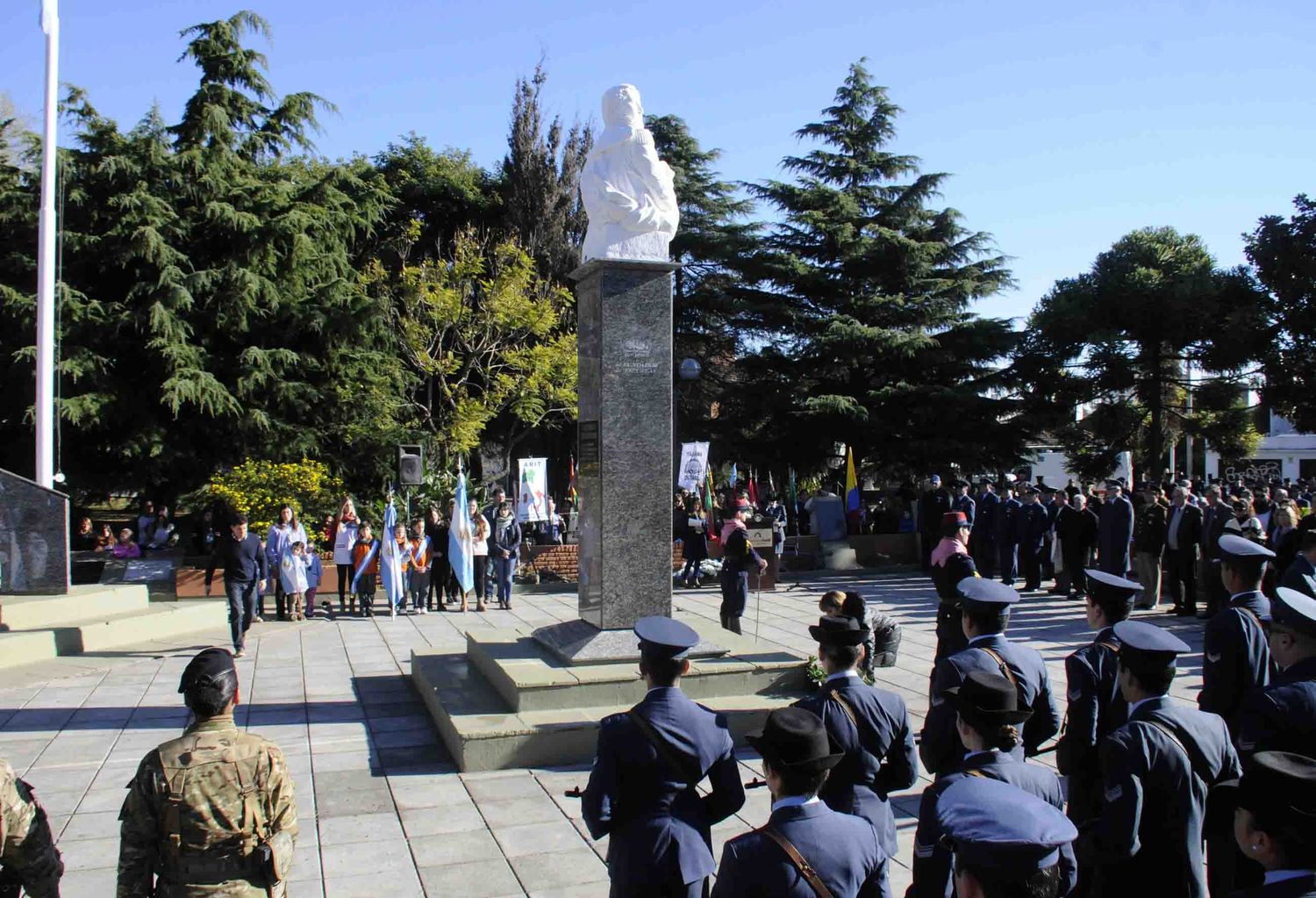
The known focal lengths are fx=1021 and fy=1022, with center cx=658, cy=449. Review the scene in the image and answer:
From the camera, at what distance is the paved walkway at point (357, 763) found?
6.07 m

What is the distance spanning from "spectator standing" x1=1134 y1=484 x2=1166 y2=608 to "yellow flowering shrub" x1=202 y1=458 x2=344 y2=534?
15.6m

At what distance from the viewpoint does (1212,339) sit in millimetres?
28188

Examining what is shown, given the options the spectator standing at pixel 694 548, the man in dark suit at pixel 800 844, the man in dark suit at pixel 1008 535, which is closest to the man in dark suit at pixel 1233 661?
the man in dark suit at pixel 800 844

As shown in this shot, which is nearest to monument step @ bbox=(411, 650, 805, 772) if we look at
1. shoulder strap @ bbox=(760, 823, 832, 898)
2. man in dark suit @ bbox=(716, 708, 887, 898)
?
man in dark suit @ bbox=(716, 708, 887, 898)

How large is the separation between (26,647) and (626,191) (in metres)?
9.50

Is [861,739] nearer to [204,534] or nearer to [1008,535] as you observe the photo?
[1008,535]

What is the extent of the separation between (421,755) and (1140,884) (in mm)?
6041

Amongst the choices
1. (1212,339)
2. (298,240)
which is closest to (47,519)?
(298,240)

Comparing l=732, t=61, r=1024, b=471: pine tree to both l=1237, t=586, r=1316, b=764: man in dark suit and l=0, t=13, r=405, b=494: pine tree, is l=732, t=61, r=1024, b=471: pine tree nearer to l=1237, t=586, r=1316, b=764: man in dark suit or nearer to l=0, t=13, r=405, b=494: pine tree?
l=0, t=13, r=405, b=494: pine tree

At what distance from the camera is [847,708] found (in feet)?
13.8

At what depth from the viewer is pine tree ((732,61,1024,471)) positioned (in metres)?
31.0

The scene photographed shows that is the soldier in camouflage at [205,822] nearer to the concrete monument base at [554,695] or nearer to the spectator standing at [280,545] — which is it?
the concrete monument base at [554,695]

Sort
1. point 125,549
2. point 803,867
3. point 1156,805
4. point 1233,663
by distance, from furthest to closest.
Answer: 1. point 125,549
2. point 1233,663
3. point 1156,805
4. point 803,867

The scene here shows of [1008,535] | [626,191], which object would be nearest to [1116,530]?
[1008,535]
